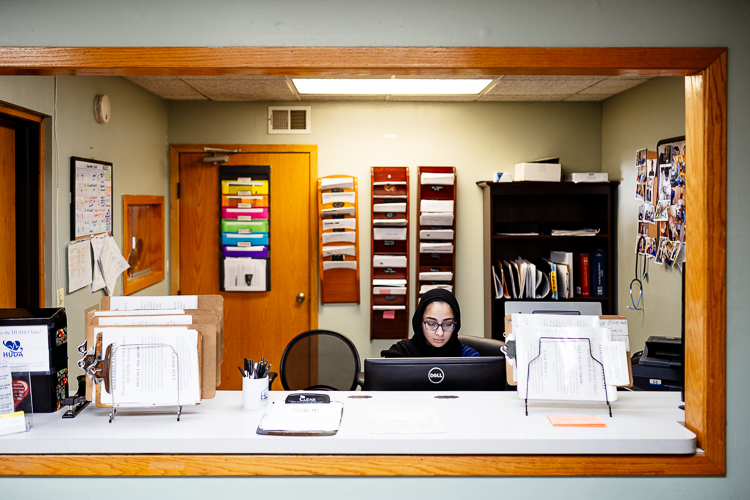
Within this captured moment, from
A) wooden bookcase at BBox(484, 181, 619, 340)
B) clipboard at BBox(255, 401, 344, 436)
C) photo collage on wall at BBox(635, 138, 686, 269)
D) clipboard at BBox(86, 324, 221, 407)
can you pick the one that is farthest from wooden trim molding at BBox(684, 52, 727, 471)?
wooden bookcase at BBox(484, 181, 619, 340)

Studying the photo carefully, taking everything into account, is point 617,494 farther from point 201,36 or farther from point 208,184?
point 208,184

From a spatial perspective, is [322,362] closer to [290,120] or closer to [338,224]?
[338,224]

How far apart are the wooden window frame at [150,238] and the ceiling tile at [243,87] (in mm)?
799

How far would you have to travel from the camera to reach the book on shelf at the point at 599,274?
13.0 ft

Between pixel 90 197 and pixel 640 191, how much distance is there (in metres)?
3.20

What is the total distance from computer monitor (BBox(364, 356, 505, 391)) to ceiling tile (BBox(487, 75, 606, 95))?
2.02 meters

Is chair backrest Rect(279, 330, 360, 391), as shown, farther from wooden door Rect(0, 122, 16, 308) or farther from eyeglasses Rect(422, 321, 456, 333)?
wooden door Rect(0, 122, 16, 308)

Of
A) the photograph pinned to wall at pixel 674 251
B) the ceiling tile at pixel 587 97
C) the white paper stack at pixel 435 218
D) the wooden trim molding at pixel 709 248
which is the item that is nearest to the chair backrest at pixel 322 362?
the white paper stack at pixel 435 218

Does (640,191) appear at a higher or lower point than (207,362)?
higher

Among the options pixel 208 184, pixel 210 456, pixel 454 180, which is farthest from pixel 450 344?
pixel 208 184

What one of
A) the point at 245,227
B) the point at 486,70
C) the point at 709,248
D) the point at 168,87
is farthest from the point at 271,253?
the point at 709,248

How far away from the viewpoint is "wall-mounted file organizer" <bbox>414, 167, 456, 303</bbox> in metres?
4.02

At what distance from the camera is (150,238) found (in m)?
3.89

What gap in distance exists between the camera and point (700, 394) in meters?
1.65
